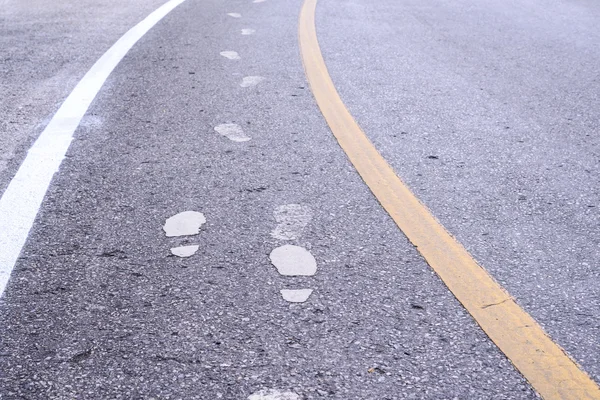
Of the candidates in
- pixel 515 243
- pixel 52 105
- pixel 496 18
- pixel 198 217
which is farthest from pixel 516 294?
pixel 496 18

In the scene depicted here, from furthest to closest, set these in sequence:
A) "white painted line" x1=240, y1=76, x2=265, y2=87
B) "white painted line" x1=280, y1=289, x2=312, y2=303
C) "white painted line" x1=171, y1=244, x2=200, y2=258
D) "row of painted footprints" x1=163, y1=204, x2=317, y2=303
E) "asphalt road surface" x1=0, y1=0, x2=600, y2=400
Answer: "white painted line" x1=240, y1=76, x2=265, y2=87
"white painted line" x1=171, y1=244, x2=200, y2=258
"row of painted footprints" x1=163, y1=204, x2=317, y2=303
"white painted line" x1=280, y1=289, x2=312, y2=303
"asphalt road surface" x1=0, y1=0, x2=600, y2=400

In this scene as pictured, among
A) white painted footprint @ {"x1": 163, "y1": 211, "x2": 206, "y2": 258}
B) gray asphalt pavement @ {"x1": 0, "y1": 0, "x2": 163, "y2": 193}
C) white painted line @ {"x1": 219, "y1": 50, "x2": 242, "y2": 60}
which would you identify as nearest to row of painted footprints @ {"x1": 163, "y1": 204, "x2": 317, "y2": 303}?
white painted footprint @ {"x1": 163, "y1": 211, "x2": 206, "y2": 258}

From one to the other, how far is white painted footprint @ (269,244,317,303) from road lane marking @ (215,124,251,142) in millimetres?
1253

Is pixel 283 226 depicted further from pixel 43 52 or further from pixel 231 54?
pixel 43 52

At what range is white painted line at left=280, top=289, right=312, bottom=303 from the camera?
2.31 metres

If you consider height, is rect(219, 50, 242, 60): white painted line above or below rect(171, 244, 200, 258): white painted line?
below

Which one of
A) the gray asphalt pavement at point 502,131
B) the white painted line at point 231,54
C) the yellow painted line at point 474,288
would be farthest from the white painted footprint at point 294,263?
the white painted line at point 231,54

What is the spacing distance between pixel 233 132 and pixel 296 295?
67.6 inches

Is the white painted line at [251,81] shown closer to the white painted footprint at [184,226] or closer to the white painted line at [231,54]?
the white painted line at [231,54]

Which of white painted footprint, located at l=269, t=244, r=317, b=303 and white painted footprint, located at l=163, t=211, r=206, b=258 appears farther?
white painted footprint, located at l=163, t=211, r=206, b=258

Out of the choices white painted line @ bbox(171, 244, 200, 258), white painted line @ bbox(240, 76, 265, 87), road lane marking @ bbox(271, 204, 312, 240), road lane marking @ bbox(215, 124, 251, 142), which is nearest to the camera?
white painted line @ bbox(171, 244, 200, 258)

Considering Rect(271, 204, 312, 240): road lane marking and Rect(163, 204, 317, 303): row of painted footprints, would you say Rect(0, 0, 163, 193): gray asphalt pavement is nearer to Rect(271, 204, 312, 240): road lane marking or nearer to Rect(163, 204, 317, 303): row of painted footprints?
Rect(163, 204, 317, 303): row of painted footprints

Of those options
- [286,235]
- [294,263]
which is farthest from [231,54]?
[294,263]

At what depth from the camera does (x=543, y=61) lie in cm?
570
